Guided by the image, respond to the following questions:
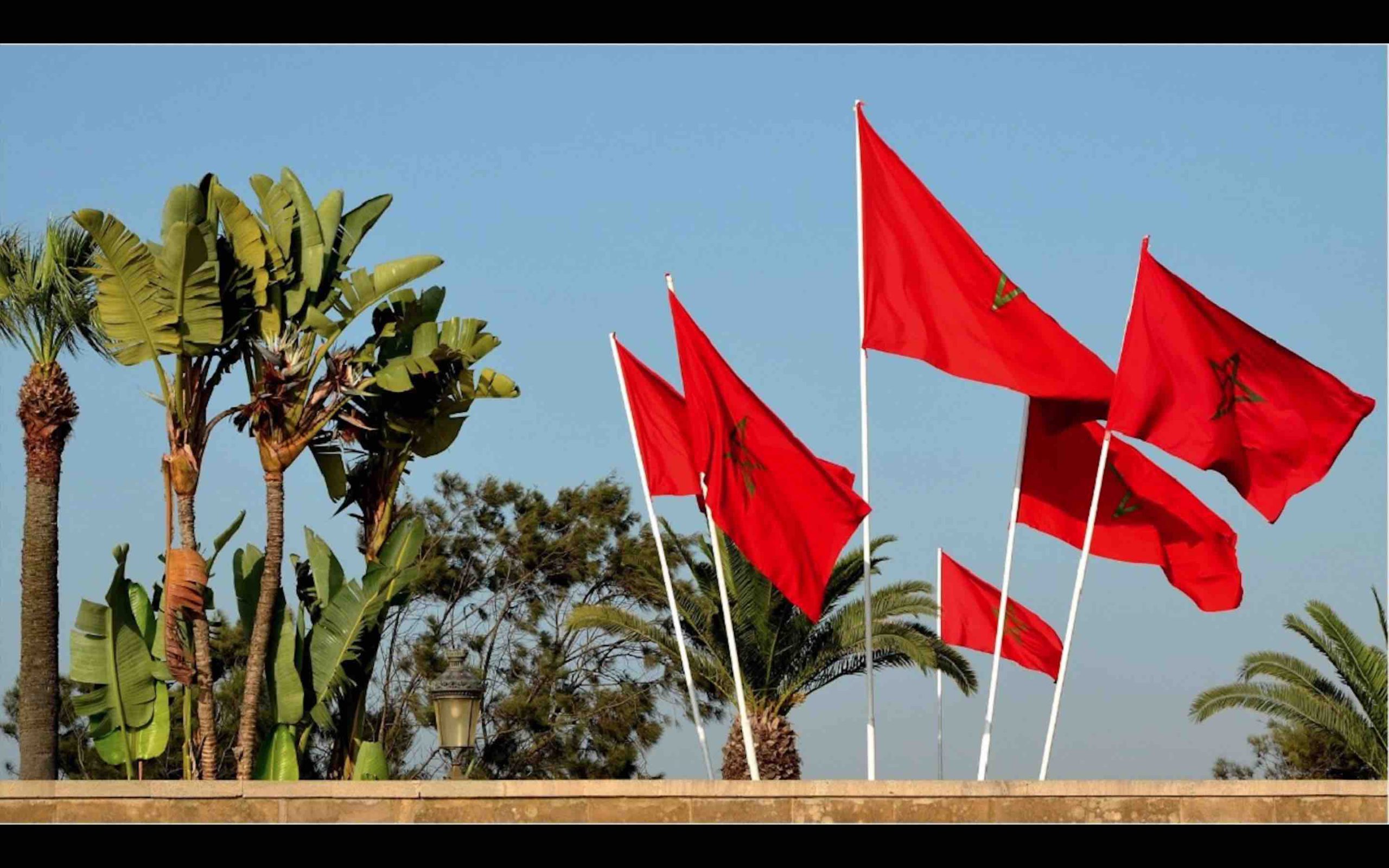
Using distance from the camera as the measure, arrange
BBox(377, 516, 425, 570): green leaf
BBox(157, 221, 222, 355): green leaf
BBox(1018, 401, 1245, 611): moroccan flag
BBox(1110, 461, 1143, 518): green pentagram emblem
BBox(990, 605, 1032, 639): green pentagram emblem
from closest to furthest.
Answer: BBox(1018, 401, 1245, 611): moroccan flag < BBox(1110, 461, 1143, 518): green pentagram emblem < BBox(990, 605, 1032, 639): green pentagram emblem < BBox(157, 221, 222, 355): green leaf < BBox(377, 516, 425, 570): green leaf

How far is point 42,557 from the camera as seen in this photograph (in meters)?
19.6

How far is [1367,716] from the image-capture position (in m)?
22.6

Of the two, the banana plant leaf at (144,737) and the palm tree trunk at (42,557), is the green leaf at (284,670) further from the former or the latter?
the palm tree trunk at (42,557)

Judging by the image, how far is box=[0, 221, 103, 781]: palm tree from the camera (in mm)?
19422

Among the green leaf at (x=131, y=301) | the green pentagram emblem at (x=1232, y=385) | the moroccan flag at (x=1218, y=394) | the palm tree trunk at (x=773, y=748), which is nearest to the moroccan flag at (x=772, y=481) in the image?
the moroccan flag at (x=1218, y=394)

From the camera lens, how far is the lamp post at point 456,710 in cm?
1476

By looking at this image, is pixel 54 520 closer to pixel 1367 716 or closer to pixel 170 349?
pixel 170 349

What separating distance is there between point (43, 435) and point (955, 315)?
1063 centimetres

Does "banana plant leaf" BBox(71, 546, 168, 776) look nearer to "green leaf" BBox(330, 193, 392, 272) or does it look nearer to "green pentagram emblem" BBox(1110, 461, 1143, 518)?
"green leaf" BBox(330, 193, 392, 272)

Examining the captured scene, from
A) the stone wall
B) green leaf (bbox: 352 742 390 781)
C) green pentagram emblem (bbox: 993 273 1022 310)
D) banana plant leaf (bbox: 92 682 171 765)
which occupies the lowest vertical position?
the stone wall

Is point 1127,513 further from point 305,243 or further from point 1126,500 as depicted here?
point 305,243

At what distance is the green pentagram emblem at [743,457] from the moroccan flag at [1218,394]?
283cm

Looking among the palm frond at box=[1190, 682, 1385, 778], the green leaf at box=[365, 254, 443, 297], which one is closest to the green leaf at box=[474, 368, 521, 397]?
the green leaf at box=[365, 254, 443, 297]
